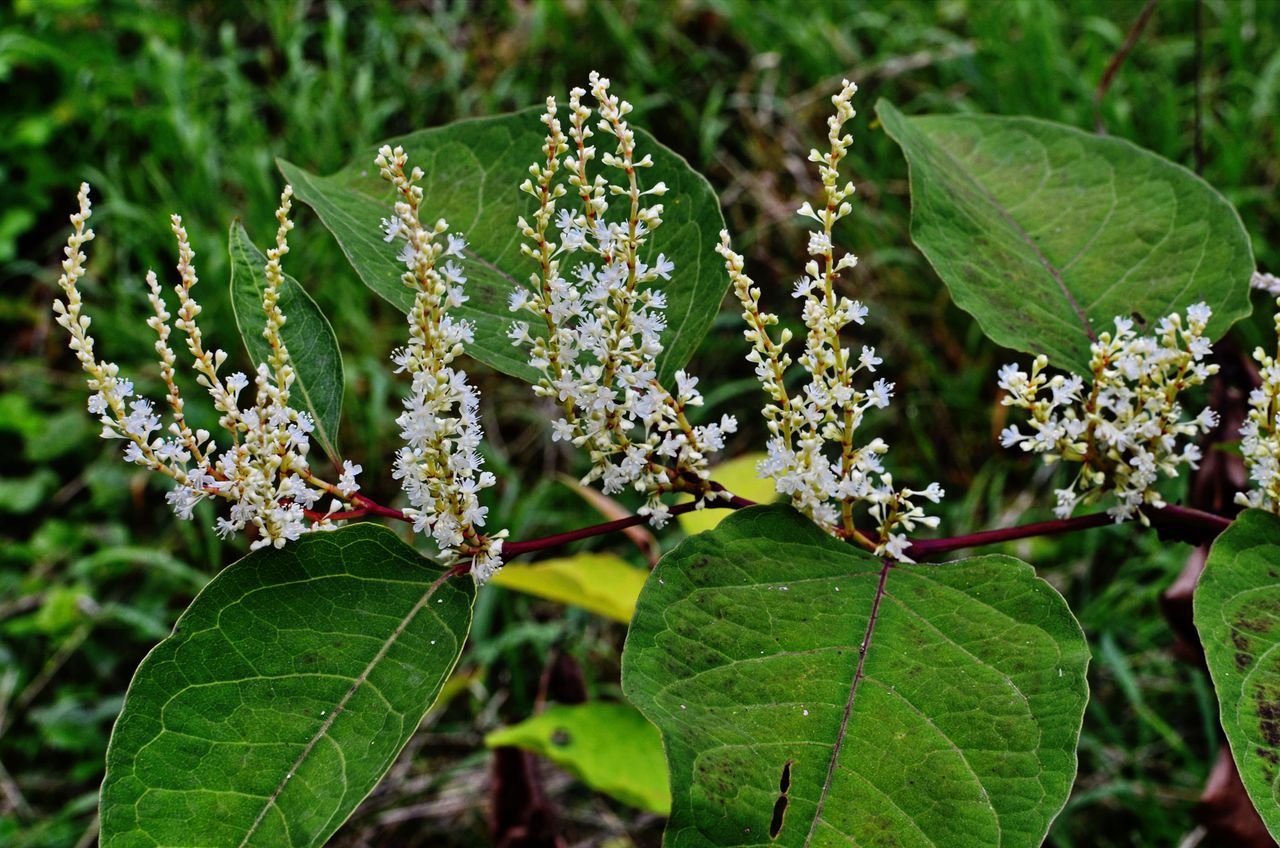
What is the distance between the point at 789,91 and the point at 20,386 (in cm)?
286

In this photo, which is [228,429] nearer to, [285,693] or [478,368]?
[285,693]

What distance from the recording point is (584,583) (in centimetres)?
182

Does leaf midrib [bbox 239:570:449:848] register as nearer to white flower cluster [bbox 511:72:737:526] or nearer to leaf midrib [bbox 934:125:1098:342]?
white flower cluster [bbox 511:72:737:526]

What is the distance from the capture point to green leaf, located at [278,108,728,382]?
3.51ft

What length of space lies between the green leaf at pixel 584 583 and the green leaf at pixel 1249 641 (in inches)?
39.0

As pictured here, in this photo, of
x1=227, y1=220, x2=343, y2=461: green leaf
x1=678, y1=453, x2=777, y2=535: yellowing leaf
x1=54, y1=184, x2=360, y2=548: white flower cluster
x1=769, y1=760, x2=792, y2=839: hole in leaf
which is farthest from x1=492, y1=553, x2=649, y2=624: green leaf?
x1=769, y1=760, x2=792, y2=839: hole in leaf

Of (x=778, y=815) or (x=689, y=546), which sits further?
(x=689, y=546)

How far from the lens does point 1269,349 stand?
2689 millimetres

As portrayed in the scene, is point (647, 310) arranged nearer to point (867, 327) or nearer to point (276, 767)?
point (276, 767)

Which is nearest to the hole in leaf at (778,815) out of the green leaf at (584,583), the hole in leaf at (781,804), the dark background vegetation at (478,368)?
the hole in leaf at (781,804)

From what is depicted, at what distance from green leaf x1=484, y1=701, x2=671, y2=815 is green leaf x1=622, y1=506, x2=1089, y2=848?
0.79 meters

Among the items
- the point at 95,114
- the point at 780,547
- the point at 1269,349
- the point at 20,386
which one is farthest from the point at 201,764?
the point at 95,114

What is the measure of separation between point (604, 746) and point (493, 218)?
91cm

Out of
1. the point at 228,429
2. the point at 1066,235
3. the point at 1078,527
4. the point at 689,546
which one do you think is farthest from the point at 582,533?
the point at 1066,235
